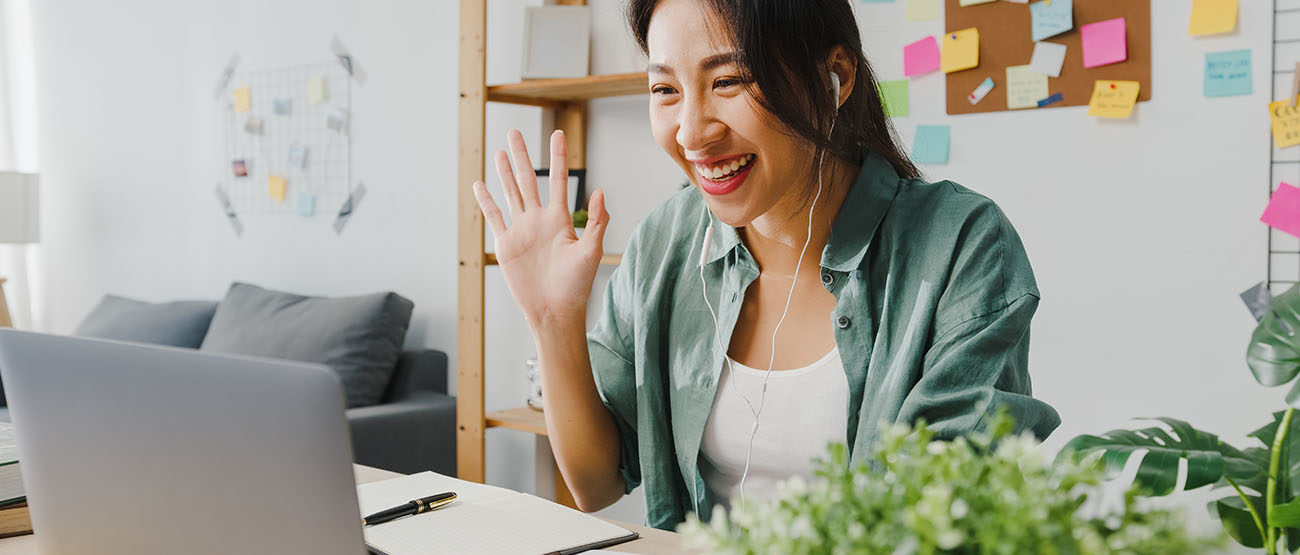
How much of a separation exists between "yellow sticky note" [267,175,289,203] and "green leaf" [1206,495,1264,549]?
9.92ft

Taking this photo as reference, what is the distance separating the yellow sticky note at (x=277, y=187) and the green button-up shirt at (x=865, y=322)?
8.18 feet

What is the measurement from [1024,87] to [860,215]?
1.04 metres

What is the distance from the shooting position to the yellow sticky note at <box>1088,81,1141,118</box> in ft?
6.49

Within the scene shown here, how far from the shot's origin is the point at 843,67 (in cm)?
121

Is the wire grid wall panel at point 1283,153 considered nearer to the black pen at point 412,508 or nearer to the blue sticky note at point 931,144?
the blue sticky note at point 931,144

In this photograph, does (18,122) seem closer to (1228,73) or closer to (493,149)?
(493,149)

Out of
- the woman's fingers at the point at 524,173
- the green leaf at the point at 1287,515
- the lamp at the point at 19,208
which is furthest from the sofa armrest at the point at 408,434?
the lamp at the point at 19,208

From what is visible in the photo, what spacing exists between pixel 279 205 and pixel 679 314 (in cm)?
266

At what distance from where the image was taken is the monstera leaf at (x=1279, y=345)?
52.2 inches

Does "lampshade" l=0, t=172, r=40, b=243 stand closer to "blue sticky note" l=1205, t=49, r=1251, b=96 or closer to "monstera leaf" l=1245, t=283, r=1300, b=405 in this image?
"blue sticky note" l=1205, t=49, r=1251, b=96

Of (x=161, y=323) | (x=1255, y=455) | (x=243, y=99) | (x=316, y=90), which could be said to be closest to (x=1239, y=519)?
(x=1255, y=455)

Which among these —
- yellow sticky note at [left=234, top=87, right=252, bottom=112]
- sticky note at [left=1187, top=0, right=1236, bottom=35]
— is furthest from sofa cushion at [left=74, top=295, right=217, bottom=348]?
sticky note at [left=1187, top=0, right=1236, bottom=35]

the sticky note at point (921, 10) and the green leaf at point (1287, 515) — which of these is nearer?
the green leaf at point (1287, 515)

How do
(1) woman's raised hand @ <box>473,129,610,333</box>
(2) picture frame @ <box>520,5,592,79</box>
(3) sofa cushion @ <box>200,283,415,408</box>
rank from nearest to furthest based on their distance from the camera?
(1) woman's raised hand @ <box>473,129,610,333</box>
(2) picture frame @ <box>520,5,592,79</box>
(3) sofa cushion @ <box>200,283,415,408</box>
